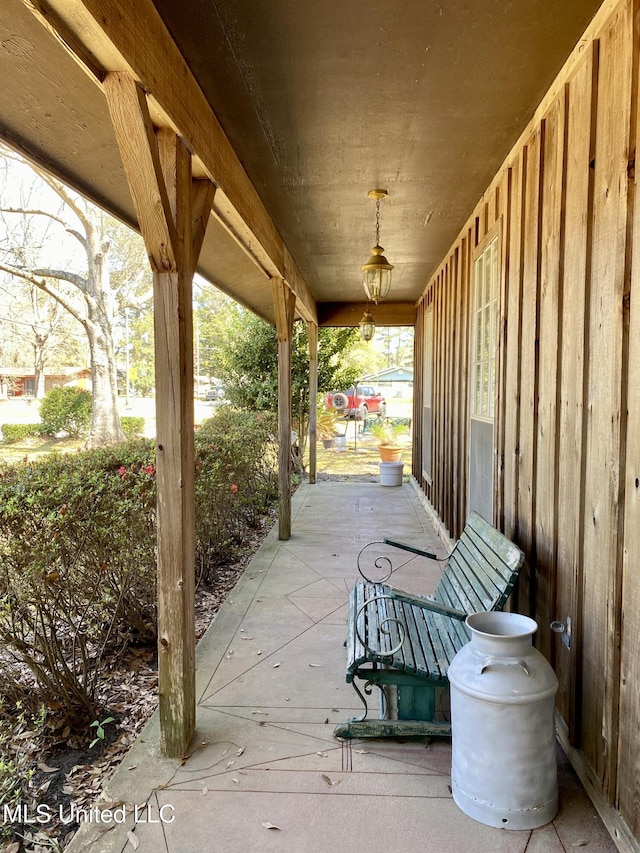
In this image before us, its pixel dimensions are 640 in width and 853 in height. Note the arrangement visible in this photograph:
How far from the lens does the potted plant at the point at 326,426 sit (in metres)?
12.0

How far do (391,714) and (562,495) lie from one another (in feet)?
3.77

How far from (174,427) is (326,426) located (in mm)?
10455

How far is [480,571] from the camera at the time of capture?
2.49 m

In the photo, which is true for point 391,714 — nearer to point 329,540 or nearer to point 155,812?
point 155,812

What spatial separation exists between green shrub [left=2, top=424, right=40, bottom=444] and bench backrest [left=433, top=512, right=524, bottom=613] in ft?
52.1

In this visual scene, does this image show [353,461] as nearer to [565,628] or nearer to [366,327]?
[366,327]

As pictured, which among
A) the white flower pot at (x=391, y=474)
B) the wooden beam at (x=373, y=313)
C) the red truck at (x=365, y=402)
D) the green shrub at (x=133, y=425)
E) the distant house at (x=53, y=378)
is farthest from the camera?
the distant house at (x=53, y=378)

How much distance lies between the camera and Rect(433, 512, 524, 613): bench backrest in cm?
214

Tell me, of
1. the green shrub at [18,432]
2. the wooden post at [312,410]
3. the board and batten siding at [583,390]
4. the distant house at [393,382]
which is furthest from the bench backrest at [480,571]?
the distant house at [393,382]

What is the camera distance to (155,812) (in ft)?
5.76

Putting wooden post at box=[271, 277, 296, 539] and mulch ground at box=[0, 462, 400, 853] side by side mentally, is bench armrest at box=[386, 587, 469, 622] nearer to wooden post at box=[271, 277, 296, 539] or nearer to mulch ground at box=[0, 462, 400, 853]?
mulch ground at box=[0, 462, 400, 853]

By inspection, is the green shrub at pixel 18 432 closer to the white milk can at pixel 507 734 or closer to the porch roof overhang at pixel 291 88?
the porch roof overhang at pixel 291 88

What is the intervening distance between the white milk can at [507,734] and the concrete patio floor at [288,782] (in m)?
0.08

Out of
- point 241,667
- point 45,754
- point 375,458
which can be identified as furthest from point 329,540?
point 375,458
